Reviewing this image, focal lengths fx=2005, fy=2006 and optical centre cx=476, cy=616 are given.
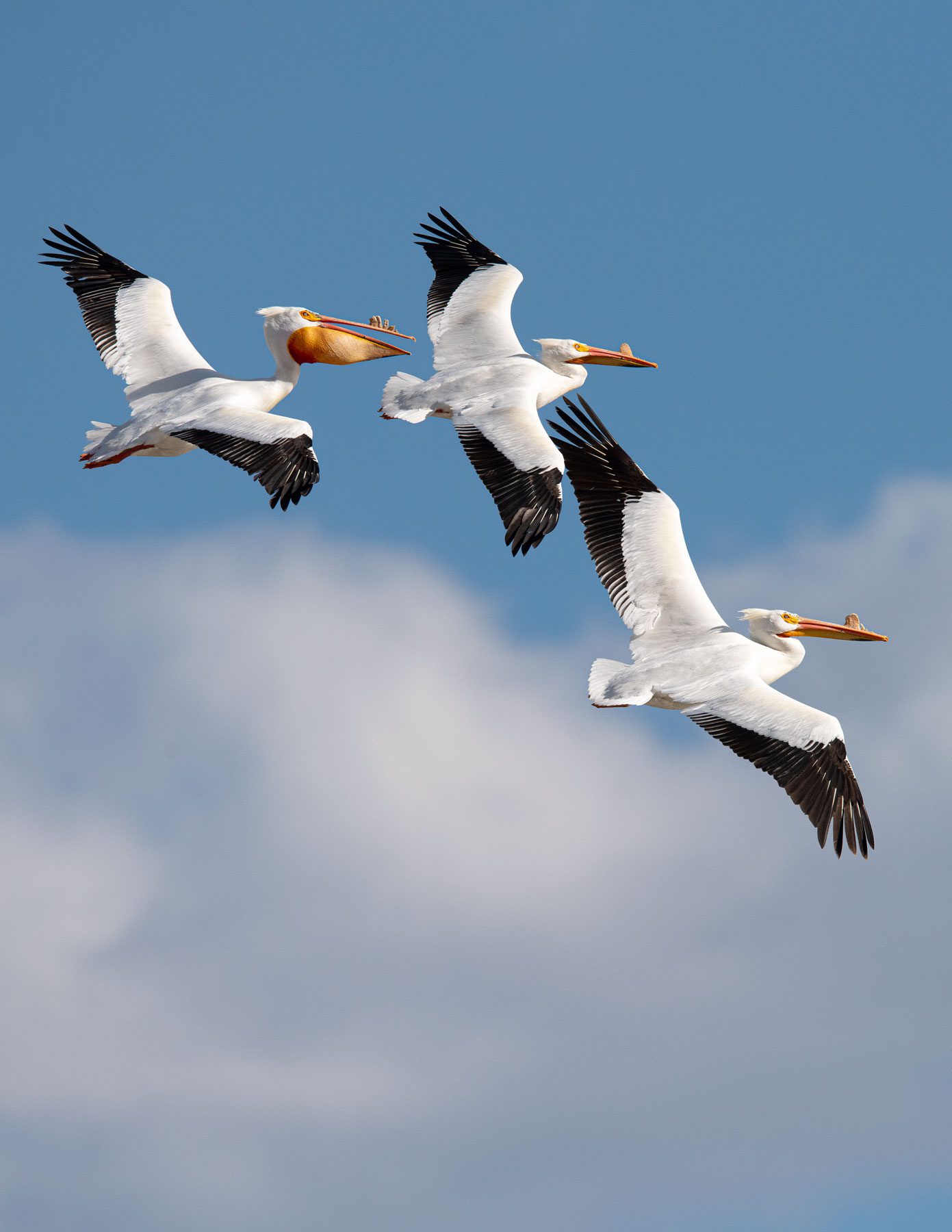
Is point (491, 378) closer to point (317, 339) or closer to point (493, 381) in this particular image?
point (493, 381)

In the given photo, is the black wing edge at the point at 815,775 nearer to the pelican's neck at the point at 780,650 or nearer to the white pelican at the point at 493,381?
the pelican's neck at the point at 780,650

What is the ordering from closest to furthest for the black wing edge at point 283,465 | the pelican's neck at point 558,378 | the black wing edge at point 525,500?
the black wing edge at point 283,465 < the black wing edge at point 525,500 < the pelican's neck at point 558,378

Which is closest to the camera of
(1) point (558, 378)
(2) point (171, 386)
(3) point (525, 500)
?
(3) point (525, 500)

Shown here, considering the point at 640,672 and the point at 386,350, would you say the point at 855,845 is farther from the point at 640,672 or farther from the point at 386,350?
the point at 386,350

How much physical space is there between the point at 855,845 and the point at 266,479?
4919 millimetres

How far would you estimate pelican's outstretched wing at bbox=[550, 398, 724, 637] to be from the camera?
1474 cm

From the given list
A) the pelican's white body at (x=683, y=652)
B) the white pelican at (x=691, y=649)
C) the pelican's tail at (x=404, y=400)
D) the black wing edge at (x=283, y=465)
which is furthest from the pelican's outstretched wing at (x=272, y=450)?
the pelican's white body at (x=683, y=652)

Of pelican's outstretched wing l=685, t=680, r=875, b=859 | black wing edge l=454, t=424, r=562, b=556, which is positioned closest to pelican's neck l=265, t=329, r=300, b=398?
black wing edge l=454, t=424, r=562, b=556

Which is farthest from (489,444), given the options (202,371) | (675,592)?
(202,371)

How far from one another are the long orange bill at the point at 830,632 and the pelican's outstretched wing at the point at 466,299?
11.5 feet

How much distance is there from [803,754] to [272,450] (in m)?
4.39

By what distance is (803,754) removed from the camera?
13.9 meters

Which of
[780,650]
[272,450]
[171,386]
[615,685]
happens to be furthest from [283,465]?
[780,650]

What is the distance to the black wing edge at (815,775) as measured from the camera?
13.9 metres
